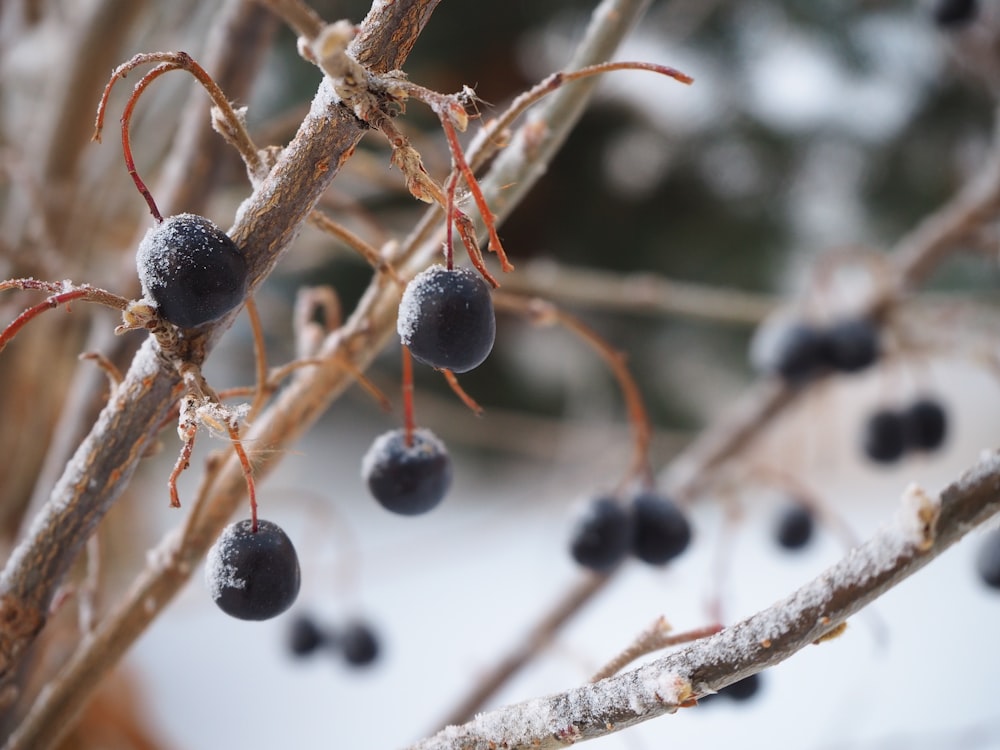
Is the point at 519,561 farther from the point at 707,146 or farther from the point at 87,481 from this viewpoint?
the point at 87,481

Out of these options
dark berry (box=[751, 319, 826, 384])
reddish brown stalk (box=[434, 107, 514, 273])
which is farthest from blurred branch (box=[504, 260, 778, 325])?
reddish brown stalk (box=[434, 107, 514, 273])

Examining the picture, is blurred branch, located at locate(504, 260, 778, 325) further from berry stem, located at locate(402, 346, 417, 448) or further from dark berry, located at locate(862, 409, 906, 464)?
berry stem, located at locate(402, 346, 417, 448)

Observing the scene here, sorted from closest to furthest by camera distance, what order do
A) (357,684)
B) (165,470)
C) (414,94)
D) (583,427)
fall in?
(414,94) < (583,427) < (357,684) < (165,470)

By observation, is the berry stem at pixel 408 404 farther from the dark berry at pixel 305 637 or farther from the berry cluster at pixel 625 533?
the dark berry at pixel 305 637

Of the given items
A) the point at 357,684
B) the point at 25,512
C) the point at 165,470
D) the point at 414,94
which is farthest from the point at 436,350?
the point at 165,470

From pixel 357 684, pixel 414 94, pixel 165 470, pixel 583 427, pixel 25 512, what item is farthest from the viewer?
pixel 165 470

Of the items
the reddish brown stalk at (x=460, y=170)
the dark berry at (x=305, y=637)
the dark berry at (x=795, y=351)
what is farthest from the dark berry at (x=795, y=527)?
the reddish brown stalk at (x=460, y=170)
